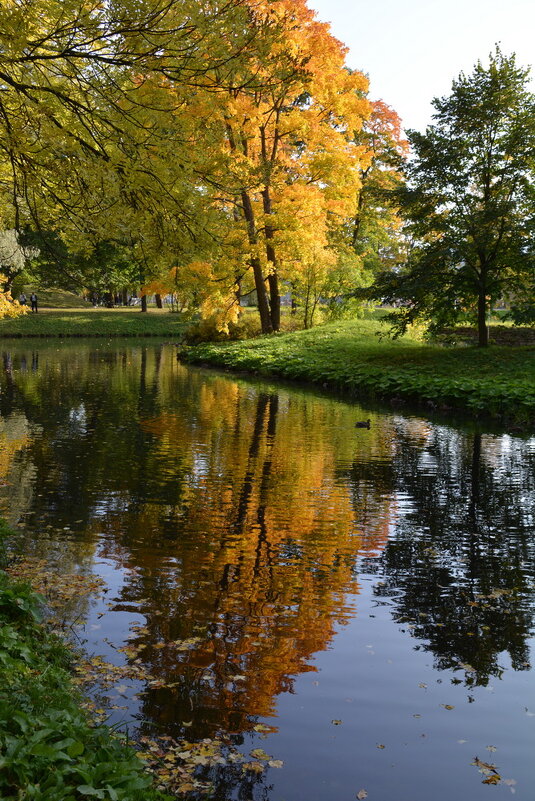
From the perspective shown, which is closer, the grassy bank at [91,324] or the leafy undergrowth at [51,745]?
the leafy undergrowth at [51,745]

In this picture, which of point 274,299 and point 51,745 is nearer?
point 51,745

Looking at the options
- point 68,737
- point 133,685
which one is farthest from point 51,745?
point 133,685

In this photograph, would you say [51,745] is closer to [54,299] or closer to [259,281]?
[259,281]

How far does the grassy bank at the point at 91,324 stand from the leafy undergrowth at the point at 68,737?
45000 mm

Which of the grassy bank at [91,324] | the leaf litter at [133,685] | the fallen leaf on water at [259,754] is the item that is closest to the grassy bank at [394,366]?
the leaf litter at [133,685]

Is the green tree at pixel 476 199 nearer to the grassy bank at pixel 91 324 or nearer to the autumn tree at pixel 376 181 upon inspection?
the autumn tree at pixel 376 181

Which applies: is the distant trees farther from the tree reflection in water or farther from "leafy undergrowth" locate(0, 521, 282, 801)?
the tree reflection in water

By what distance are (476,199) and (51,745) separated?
2255cm

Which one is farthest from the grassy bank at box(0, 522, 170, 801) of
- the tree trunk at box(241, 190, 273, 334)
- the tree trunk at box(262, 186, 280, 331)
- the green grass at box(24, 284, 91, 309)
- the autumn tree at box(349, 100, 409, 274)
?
the green grass at box(24, 284, 91, 309)

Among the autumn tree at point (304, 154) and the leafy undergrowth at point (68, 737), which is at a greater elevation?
the autumn tree at point (304, 154)

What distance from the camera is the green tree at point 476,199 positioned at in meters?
22.3

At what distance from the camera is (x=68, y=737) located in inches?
137

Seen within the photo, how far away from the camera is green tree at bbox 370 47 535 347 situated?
22.3 meters

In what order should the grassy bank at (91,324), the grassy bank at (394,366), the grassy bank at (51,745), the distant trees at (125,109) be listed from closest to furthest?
the grassy bank at (51,745) < the distant trees at (125,109) < the grassy bank at (394,366) < the grassy bank at (91,324)
